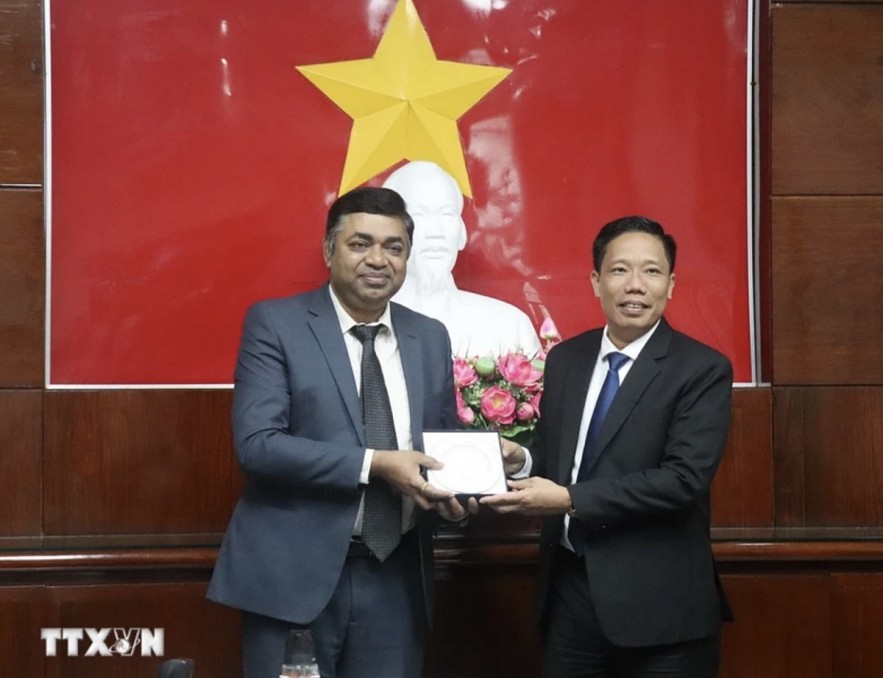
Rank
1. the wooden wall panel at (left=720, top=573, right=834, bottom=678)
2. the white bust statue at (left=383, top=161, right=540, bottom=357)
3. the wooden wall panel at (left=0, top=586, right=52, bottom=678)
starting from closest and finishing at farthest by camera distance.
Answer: the wooden wall panel at (left=0, top=586, right=52, bottom=678)
the wooden wall panel at (left=720, top=573, right=834, bottom=678)
the white bust statue at (left=383, top=161, right=540, bottom=357)

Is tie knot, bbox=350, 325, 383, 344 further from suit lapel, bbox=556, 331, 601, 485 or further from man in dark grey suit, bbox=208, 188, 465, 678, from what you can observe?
suit lapel, bbox=556, 331, 601, 485

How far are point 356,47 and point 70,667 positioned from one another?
1818 millimetres

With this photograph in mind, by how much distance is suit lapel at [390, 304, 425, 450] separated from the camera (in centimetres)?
225

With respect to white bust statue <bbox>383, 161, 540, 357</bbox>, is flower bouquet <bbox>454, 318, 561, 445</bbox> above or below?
below

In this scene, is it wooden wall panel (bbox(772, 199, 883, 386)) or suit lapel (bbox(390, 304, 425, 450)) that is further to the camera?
wooden wall panel (bbox(772, 199, 883, 386))

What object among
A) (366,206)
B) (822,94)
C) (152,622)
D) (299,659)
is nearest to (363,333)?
(366,206)

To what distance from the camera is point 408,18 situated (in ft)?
10.4

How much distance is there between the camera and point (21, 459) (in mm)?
3088

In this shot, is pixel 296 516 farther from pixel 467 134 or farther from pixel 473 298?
pixel 467 134

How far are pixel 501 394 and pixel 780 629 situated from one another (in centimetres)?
103

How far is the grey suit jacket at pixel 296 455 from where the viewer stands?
6.99ft

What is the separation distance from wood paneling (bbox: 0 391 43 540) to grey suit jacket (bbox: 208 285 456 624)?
3.57 ft

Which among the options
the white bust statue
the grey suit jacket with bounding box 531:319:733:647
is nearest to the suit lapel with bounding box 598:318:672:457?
the grey suit jacket with bounding box 531:319:733:647

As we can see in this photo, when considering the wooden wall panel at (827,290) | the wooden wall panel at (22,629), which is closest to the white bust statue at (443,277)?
the wooden wall panel at (827,290)
